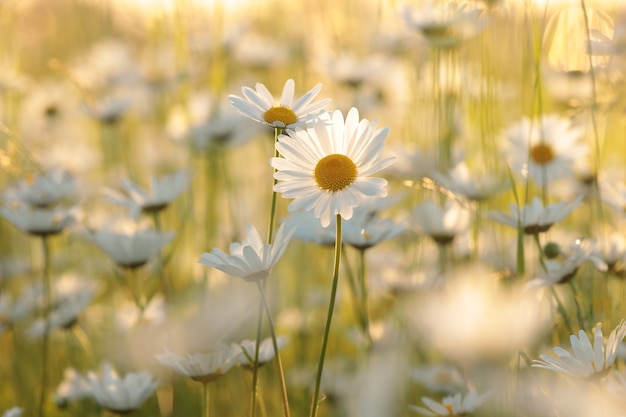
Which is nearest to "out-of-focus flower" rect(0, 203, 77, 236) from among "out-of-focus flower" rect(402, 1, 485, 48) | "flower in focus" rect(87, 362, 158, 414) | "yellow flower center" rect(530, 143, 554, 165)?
"flower in focus" rect(87, 362, 158, 414)

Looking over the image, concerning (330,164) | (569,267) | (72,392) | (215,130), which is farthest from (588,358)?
(215,130)

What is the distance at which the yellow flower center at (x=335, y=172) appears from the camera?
0.90m

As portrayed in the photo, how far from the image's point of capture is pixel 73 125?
3.82 metres

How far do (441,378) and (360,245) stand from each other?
0.29 m

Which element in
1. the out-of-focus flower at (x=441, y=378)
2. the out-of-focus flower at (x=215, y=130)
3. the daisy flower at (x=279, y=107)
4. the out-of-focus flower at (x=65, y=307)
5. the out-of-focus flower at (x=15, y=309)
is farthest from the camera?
the out-of-focus flower at (x=215, y=130)

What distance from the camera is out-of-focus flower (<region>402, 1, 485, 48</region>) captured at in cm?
149

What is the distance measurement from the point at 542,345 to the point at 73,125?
3014mm

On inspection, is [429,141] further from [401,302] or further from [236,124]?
[401,302]

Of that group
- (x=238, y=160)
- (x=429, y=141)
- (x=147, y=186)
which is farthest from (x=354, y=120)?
(x=238, y=160)

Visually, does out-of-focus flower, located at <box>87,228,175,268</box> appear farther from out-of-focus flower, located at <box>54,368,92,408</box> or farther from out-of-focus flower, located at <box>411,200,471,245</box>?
out-of-focus flower, located at <box>411,200,471,245</box>

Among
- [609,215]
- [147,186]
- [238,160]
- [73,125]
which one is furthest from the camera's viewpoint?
[73,125]

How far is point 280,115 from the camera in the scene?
3.20 feet

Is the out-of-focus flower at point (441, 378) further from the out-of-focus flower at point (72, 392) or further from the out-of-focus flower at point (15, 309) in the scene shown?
the out-of-focus flower at point (15, 309)

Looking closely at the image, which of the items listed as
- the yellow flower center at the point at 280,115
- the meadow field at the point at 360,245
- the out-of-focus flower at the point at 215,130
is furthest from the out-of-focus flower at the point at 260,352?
the out-of-focus flower at the point at 215,130
